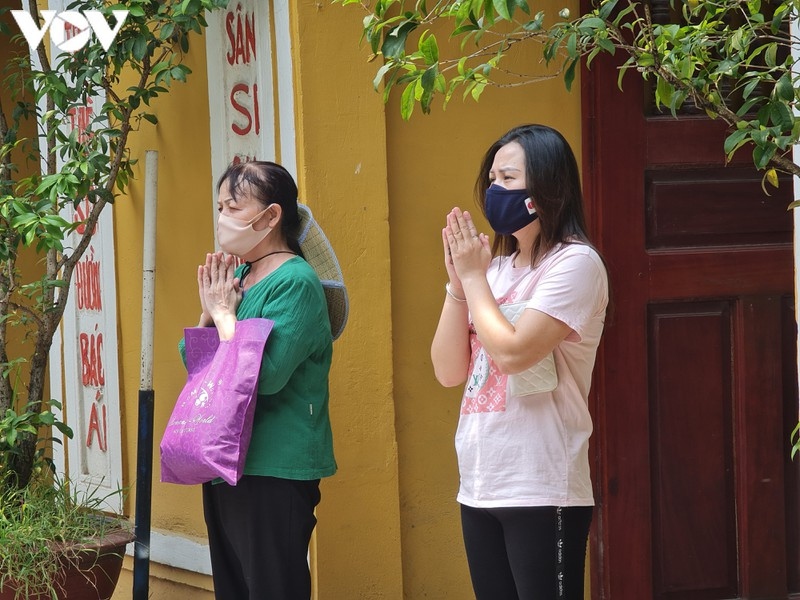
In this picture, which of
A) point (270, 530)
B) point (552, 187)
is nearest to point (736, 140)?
point (552, 187)

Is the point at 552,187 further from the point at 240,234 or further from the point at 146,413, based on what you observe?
the point at 146,413

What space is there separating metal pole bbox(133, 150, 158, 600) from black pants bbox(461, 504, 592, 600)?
70.1 inches

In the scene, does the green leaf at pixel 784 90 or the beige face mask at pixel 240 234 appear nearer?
the green leaf at pixel 784 90

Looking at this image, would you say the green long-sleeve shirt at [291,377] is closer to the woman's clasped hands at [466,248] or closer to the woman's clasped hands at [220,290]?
the woman's clasped hands at [220,290]

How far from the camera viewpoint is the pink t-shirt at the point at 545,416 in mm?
2730

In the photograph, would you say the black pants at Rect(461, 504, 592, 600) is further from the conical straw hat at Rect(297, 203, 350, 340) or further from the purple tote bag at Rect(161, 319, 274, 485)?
the conical straw hat at Rect(297, 203, 350, 340)

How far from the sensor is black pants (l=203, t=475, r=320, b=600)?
10.8 feet

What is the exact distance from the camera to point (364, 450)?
4.20m

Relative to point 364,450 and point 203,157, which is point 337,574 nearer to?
point 364,450

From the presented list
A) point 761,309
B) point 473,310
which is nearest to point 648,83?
point 761,309

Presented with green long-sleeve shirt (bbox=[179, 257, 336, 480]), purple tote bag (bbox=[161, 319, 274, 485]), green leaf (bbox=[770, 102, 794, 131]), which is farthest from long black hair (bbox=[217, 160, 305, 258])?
green leaf (bbox=[770, 102, 794, 131])

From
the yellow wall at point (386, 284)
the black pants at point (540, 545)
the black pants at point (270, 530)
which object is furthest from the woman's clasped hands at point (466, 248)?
the yellow wall at point (386, 284)

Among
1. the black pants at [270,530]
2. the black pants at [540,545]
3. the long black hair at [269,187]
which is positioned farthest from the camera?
the long black hair at [269,187]

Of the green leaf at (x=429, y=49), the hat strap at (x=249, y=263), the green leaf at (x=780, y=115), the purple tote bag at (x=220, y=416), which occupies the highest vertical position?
the green leaf at (x=429, y=49)
